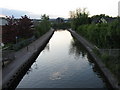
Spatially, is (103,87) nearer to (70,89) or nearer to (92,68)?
(70,89)

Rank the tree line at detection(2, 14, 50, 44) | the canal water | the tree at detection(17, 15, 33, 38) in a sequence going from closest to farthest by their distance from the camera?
1. the canal water
2. the tree line at detection(2, 14, 50, 44)
3. the tree at detection(17, 15, 33, 38)

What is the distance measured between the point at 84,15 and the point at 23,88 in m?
74.3

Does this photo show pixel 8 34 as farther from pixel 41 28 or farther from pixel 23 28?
pixel 41 28

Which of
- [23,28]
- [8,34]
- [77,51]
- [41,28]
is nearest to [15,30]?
[8,34]

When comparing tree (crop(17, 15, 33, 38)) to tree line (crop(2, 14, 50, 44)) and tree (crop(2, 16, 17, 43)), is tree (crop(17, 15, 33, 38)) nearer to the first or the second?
tree line (crop(2, 14, 50, 44))

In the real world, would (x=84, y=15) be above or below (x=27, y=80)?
above

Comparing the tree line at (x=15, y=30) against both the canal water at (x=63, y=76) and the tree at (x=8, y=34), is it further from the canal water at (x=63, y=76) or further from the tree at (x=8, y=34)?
the canal water at (x=63, y=76)

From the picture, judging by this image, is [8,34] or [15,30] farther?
[15,30]

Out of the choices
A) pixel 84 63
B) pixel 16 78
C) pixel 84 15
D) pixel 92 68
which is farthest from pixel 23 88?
pixel 84 15

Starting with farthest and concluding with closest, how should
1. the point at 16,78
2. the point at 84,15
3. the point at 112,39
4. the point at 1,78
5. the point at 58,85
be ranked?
the point at 84,15 < the point at 112,39 < the point at 16,78 < the point at 58,85 < the point at 1,78

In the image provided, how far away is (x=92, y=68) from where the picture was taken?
25.2 metres

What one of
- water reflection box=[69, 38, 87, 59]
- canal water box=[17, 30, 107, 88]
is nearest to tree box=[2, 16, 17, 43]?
canal water box=[17, 30, 107, 88]

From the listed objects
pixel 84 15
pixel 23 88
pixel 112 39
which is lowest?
pixel 23 88

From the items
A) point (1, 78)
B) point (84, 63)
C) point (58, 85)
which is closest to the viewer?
point (1, 78)
